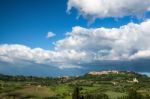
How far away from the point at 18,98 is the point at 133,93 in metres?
72.1

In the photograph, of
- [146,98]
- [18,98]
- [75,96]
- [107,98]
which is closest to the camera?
[75,96]

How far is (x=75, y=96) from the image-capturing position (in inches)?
5517

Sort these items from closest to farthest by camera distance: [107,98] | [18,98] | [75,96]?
[75,96] < [18,98] < [107,98]

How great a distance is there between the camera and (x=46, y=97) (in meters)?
199

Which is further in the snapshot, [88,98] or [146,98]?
[88,98]

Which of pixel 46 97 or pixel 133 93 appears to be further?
pixel 46 97

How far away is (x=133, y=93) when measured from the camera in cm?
14250

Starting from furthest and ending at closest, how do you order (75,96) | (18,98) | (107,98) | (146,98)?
1. (107,98)
2. (18,98)
3. (146,98)
4. (75,96)

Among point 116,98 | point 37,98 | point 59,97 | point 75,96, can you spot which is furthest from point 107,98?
point 75,96

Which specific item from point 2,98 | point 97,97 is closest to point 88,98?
point 97,97

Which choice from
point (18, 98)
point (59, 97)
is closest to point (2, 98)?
point (18, 98)

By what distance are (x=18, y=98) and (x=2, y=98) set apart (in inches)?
560

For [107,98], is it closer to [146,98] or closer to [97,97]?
[97,97]

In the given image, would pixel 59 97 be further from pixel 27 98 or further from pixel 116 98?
pixel 116 98
